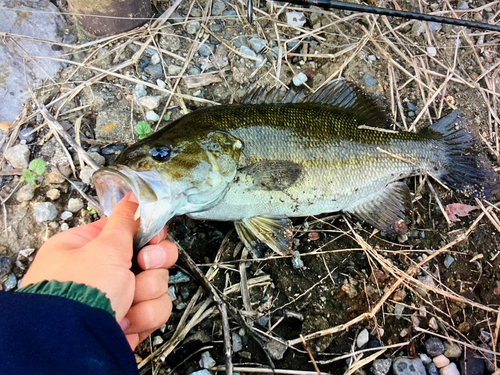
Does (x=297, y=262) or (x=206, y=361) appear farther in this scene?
(x=297, y=262)

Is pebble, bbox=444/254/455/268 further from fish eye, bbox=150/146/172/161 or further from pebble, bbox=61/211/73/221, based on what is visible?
pebble, bbox=61/211/73/221

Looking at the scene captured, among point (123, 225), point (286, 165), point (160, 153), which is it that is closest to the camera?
point (123, 225)

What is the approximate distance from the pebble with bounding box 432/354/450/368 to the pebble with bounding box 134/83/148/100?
3436 mm

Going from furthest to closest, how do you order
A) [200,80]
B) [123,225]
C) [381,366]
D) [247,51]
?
[247,51] → [200,80] → [381,366] → [123,225]

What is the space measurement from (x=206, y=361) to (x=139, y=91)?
2391 mm

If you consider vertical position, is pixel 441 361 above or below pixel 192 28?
below

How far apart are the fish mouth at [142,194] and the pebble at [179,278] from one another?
733mm

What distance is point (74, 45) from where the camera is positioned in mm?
3297

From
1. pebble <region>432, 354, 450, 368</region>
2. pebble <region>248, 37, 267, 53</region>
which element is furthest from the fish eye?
pebble <region>432, 354, 450, 368</region>

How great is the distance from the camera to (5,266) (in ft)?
8.57

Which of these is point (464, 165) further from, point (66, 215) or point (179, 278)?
point (66, 215)

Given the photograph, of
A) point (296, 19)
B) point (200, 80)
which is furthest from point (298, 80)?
point (200, 80)

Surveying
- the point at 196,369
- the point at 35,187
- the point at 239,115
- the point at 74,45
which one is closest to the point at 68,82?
the point at 74,45

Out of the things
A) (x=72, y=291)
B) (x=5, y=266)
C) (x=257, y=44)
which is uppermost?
(x=257, y=44)
